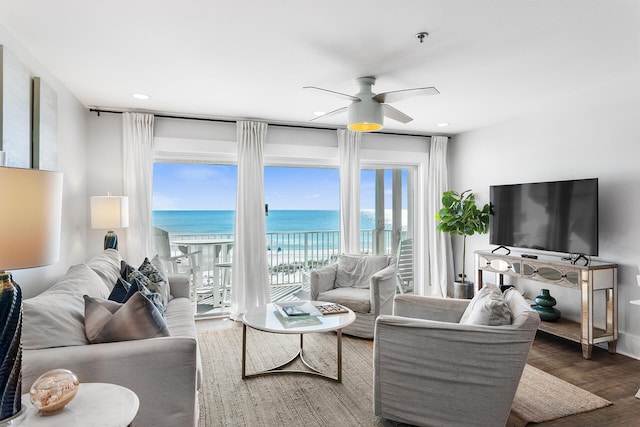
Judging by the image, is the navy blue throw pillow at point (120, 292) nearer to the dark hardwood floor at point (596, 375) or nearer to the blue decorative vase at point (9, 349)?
the blue decorative vase at point (9, 349)

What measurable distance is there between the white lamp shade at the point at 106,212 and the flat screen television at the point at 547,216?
13.6ft

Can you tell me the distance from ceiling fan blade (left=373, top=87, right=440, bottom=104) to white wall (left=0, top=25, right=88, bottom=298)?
253 cm

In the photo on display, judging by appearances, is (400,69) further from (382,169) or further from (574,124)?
(382,169)

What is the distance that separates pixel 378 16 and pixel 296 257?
384cm

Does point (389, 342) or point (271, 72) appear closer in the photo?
point (389, 342)

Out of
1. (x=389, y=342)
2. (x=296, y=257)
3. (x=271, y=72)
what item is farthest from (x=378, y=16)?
(x=296, y=257)

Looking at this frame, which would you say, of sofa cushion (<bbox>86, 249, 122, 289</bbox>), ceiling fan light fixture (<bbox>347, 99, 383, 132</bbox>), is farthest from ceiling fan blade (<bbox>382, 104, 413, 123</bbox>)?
sofa cushion (<bbox>86, 249, 122, 289</bbox>)

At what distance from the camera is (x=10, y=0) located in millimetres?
2049

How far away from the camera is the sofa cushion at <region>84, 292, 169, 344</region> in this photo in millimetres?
1821

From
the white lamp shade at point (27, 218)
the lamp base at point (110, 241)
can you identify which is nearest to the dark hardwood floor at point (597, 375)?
the white lamp shade at point (27, 218)

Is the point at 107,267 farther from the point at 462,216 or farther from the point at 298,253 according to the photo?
the point at 462,216

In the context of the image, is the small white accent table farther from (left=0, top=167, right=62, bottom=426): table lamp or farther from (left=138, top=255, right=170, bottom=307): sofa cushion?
(left=138, top=255, right=170, bottom=307): sofa cushion

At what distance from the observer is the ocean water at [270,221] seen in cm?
465

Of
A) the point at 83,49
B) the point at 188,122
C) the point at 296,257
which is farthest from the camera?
the point at 296,257
